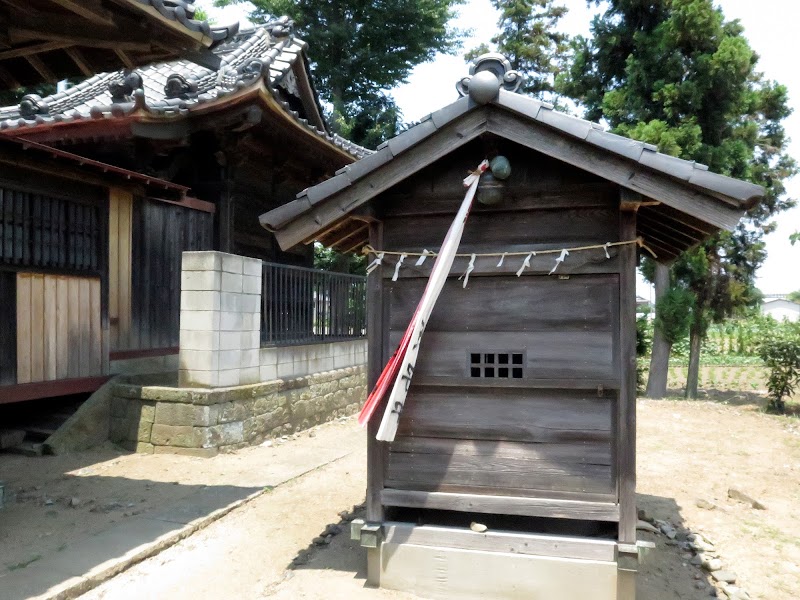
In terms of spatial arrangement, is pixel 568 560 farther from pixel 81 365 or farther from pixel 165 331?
pixel 165 331

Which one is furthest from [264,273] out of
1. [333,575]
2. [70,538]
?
[333,575]

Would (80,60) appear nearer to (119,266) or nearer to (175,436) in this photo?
(119,266)

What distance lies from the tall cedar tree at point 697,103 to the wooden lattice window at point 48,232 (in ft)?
38.8

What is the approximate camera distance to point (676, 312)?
15.4 meters

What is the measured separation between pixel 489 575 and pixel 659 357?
1362 cm

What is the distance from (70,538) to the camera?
17.6 ft

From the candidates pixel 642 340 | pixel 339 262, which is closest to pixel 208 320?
pixel 339 262

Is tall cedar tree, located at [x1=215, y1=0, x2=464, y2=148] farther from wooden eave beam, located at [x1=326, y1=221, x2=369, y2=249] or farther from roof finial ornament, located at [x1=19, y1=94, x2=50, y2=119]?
wooden eave beam, located at [x1=326, y1=221, x2=369, y2=249]

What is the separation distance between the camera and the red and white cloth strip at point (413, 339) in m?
4.30

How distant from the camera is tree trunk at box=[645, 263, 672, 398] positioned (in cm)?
1630

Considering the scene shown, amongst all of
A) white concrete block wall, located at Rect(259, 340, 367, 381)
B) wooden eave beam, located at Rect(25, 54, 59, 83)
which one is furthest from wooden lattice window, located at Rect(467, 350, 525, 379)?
white concrete block wall, located at Rect(259, 340, 367, 381)

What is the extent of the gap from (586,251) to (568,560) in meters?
2.06

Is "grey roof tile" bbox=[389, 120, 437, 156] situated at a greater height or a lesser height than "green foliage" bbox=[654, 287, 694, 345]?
greater

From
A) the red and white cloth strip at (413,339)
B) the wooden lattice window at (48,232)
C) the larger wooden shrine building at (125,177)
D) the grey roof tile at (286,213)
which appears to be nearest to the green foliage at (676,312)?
the larger wooden shrine building at (125,177)
